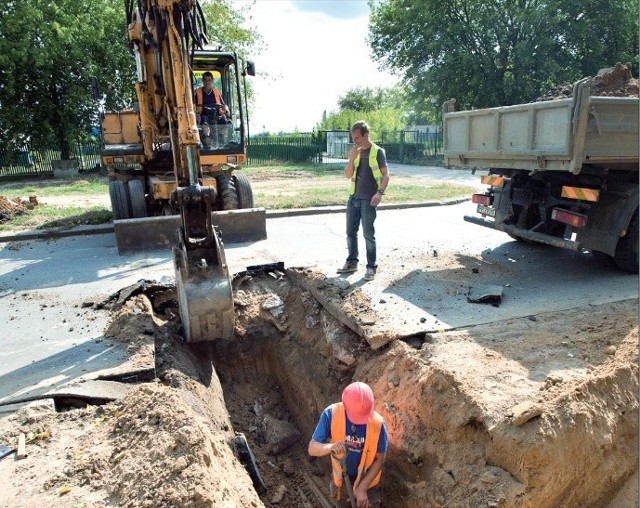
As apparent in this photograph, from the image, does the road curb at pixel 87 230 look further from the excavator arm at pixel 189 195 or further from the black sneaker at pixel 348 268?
the excavator arm at pixel 189 195

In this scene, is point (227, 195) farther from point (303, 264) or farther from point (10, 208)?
point (10, 208)

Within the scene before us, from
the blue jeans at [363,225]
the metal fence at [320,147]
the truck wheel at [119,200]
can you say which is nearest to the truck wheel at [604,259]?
the blue jeans at [363,225]

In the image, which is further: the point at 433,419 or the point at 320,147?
the point at 320,147

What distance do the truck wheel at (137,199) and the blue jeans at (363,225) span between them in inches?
197

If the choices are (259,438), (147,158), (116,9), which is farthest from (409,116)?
(259,438)

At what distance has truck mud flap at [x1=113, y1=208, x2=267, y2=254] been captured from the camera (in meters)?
9.04

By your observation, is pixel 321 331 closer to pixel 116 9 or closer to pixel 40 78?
pixel 40 78

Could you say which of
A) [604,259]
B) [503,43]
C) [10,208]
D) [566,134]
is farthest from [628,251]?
[503,43]

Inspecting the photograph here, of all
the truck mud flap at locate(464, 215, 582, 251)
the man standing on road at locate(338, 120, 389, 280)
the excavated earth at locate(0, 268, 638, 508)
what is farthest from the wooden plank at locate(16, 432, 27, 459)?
the truck mud flap at locate(464, 215, 582, 251)

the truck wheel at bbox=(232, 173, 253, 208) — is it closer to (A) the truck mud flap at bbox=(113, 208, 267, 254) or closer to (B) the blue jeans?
(A) the truck mud flap at bbox=(113, 208, 267, 254)

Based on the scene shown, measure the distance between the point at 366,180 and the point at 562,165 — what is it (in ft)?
7.28

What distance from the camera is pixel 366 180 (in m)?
6.37

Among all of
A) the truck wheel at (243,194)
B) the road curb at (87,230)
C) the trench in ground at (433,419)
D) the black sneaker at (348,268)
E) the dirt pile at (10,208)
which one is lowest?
the trench in ground at (433,419)

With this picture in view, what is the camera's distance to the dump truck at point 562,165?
574cm
